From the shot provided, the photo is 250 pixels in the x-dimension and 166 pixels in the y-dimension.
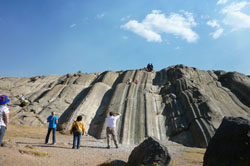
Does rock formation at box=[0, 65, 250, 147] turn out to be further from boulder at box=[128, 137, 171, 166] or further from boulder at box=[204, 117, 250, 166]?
boulder at box=[204, 117, 250, 166]

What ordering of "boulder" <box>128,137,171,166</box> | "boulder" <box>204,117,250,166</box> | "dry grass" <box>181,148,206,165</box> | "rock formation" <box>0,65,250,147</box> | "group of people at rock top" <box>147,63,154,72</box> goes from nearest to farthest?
"boulder" <box>204,117,250,166</box>, "boulder" <box>128,137,171,166</box>, "dry grass" <box>181,148,206,165</box>, "rock formation" <box>0,65,250,147</box>, "group of people at rock top" <box>147,63,154,72</box>

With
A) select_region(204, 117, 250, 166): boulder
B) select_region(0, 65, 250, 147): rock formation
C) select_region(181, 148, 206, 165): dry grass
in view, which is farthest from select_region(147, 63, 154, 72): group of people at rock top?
select_region(204, 117, 250, 166): boulder

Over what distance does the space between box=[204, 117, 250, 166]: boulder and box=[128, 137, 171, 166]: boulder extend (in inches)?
59.6

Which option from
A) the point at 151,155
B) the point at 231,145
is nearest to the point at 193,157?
the point at 151,155

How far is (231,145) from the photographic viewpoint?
7.14 m

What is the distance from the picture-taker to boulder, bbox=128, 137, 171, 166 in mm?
8305

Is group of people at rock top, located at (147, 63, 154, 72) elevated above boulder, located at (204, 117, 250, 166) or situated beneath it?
elevated above

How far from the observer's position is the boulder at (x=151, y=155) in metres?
8.30

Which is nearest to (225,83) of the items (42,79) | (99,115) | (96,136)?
(99,115)

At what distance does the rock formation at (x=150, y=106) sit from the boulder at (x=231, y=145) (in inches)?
380

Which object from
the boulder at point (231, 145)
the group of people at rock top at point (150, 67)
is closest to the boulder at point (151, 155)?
the boulder at point (231, 145)

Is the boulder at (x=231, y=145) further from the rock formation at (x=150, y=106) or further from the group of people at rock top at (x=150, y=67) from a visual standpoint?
the group of people at rock top at (x=150, y=67)

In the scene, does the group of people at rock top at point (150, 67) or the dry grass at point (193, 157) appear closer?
the dry grass at point (193, 157)

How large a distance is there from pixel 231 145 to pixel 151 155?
2896 millimetres
